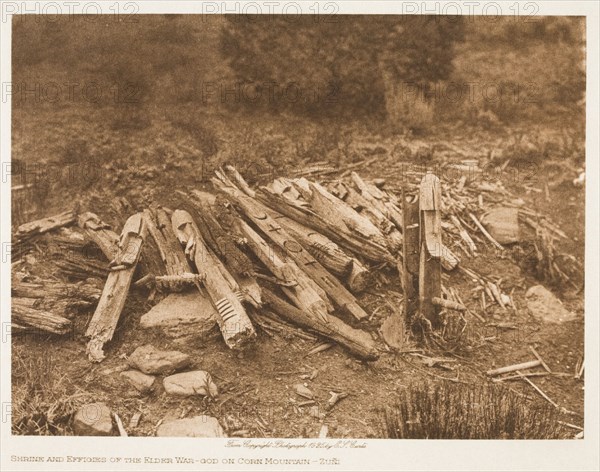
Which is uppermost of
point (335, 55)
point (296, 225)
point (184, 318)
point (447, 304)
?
point (335, 55)

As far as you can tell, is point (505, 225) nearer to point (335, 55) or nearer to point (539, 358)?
point (539, 358)

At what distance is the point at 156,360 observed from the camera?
400 centimetres

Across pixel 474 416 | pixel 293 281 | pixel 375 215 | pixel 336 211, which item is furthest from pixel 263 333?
pixel 474 416

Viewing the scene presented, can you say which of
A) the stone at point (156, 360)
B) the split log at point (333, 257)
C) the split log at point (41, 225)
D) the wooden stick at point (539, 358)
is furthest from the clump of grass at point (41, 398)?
the wooden stick at point (539, 358)

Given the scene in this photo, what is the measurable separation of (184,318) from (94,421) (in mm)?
1009

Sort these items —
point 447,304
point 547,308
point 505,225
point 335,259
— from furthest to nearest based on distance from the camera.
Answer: point 505,225
point 547,308
point 335,259
point 447,304

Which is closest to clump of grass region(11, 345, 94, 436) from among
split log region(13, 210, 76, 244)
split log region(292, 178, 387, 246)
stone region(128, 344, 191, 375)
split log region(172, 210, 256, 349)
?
stone region(128, 344, 191, 375)

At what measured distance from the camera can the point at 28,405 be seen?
4109 millimetres

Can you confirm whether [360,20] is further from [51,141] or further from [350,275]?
[51,141]

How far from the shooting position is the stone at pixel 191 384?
155 inches

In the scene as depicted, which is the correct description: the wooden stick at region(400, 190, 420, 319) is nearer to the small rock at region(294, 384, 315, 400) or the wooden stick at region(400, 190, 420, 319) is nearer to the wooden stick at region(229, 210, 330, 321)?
the wooden stick at region(229, 210, 330, 321)

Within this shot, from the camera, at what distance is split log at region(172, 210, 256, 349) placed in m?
3.82

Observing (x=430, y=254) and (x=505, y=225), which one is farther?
(x=505, y=225)

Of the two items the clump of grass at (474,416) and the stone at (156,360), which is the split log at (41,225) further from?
the clump of grass at (474,416)
